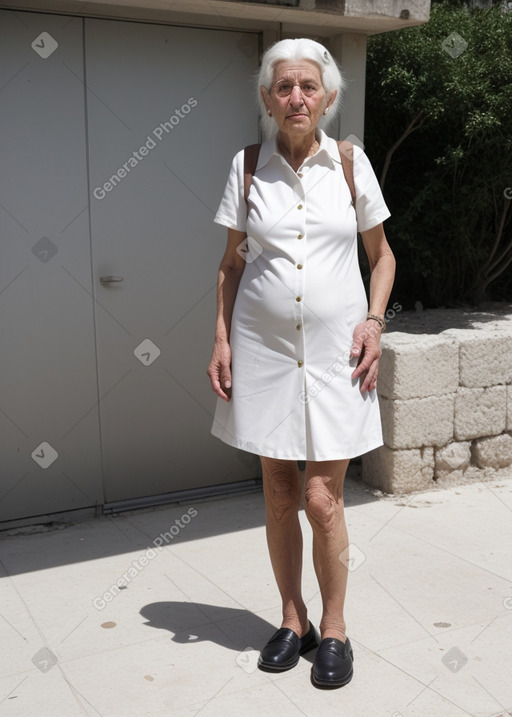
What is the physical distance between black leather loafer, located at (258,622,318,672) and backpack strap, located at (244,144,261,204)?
1.59 meters

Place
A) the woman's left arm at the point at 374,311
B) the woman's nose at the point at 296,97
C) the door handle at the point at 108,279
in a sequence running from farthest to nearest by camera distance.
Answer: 1. the door handle at the point at 108,279
2. the woman's left arm at the point at 374,311
3. the woman's nose at the point at 296,97

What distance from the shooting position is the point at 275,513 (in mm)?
3090

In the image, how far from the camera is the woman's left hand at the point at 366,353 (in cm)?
293

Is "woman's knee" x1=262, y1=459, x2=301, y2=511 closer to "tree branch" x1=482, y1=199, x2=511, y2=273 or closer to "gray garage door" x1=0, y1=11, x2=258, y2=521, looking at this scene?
"gray garage door" x1=0, y1=11, x2=258, y2=521

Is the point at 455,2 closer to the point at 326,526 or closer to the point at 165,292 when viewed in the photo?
the point at 165,292

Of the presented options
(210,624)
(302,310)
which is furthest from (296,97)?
(210,624)

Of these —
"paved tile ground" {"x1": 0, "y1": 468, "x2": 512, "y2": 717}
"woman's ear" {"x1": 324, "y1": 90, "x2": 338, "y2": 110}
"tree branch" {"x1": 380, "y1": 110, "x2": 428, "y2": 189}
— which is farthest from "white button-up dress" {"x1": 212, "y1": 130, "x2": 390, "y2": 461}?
"tree branch" {"x1": 380, "y1": 110, "x2": 428, "y2": 189}

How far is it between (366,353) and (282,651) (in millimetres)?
1114

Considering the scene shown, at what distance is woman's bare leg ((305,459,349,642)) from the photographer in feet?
9.63

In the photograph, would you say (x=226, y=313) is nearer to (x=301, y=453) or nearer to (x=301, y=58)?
(x=301, y=453)

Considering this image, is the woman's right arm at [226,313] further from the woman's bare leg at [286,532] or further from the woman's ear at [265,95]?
the woman's ear at [265,95]

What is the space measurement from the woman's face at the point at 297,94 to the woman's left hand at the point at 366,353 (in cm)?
71

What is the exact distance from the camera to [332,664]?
2953 mm

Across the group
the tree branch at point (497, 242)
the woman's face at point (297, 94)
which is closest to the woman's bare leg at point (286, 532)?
the woman's face at point (297, 94)
